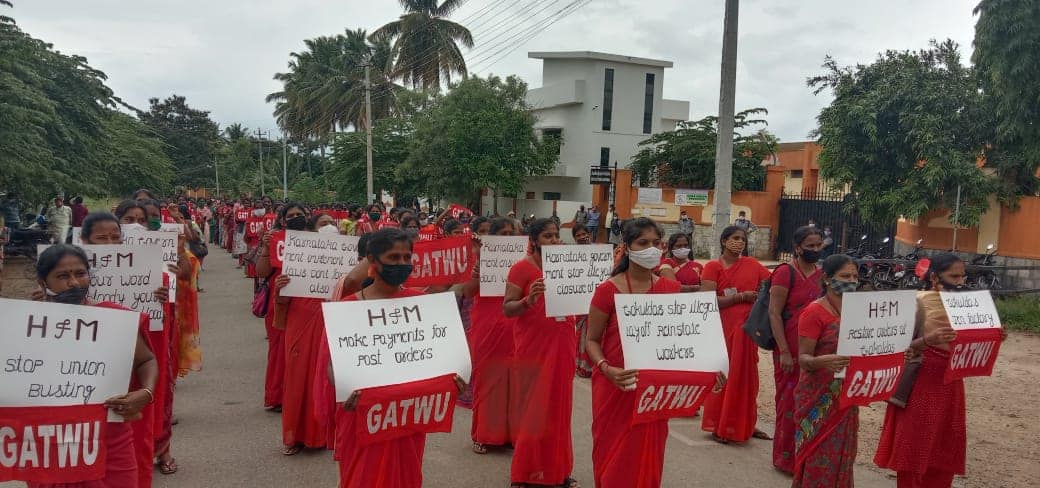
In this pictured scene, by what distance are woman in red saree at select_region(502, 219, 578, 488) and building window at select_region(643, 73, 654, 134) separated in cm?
3345

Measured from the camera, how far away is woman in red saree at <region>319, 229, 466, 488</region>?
133 inches

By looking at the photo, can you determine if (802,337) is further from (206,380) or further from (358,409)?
(206,380)

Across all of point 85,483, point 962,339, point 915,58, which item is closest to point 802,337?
point 962,339

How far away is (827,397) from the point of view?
4129mm

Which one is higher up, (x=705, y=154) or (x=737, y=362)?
(x=705, y=154)

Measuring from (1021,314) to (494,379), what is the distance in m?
10.6

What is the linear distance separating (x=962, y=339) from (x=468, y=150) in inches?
1049

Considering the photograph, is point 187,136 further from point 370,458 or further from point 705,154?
point 370,458

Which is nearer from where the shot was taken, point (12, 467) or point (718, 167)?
point (12, 467)

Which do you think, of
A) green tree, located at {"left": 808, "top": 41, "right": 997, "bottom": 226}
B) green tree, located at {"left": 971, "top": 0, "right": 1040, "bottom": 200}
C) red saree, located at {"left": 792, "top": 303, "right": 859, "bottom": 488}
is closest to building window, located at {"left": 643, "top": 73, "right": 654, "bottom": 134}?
green tree, located at {"left": 808, "top": 41, "right": 997, "bottom": 226}

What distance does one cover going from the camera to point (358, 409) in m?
3.18

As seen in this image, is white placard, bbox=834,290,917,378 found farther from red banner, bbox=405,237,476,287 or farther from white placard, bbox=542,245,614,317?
red banner, bbox=405,237,476,287

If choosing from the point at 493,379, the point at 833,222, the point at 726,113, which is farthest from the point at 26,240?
the point at 833,222

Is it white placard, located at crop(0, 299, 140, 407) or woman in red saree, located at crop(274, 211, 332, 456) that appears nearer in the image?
white placard, located at crop(0, 299, 140, 407)
